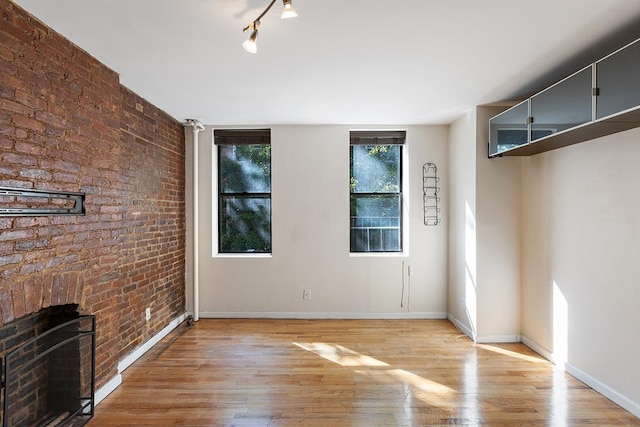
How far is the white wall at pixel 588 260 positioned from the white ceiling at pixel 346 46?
767mm

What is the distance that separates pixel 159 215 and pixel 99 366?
1617mm

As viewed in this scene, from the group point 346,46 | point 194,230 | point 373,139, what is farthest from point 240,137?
point 346,46

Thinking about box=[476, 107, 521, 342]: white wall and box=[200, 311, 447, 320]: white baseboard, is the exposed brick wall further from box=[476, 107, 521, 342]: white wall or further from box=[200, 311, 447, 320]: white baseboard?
box=[476, 107, 521, 342]: white wall

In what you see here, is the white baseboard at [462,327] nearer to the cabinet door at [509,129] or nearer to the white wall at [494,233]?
the white wall at [494,233]

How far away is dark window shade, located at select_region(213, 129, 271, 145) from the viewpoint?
4418mm

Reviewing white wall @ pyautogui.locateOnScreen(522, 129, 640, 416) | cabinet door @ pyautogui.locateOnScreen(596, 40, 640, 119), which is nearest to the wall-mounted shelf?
cabinet door @ pyautogui.locateOnScreen(596, 40, 640, 119)

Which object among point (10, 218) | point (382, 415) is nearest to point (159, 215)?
point (10, 218)

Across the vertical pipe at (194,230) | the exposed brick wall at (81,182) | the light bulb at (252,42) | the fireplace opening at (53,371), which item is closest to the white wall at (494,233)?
the light bulb at (252,42)

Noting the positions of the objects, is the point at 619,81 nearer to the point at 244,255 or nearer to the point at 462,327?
the point at 462,327

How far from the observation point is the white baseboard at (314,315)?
4332 millimetres

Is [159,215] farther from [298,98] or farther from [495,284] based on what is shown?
[495,284]

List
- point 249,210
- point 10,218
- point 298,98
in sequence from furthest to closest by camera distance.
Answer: point 249,210, point 298,98, point 10,218

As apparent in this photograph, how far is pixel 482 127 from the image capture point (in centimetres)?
355

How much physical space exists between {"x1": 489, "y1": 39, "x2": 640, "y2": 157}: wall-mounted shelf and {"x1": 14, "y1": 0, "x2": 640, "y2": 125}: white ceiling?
233 millimetres
